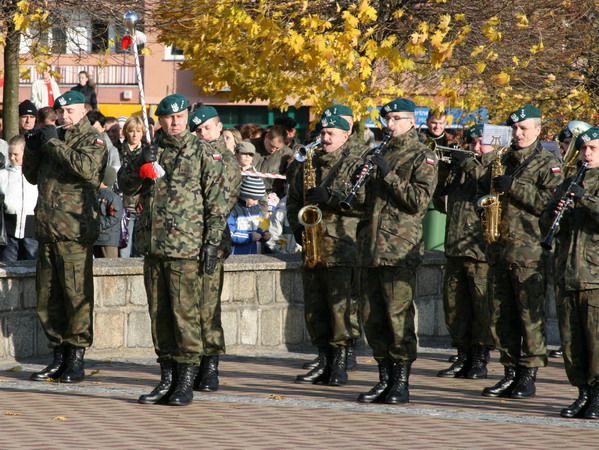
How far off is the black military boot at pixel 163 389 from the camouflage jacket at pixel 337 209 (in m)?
1.71

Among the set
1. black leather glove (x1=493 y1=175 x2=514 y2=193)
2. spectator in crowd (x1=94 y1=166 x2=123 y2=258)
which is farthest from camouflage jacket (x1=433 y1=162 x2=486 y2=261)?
spectator in crowd (x1=94 y1=166 x2=123 y2=258)

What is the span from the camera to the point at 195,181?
8.80 meters

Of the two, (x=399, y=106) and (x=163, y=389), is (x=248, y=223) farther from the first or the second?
(x=163, y=389)

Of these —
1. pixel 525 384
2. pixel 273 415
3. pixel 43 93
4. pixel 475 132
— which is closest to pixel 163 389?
pixel 273 415

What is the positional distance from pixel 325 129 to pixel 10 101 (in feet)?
27.4

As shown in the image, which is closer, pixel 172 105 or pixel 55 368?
pixel 172 105

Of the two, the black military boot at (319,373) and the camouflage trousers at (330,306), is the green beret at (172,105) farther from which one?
the black military boot at (319,373)

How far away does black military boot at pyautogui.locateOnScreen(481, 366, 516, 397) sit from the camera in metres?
9.46

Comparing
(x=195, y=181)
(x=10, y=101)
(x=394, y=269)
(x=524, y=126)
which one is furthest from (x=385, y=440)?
(x=10, y=101)

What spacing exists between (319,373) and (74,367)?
6.31 feet

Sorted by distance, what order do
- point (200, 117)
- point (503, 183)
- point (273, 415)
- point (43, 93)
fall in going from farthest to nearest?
point (43, 93), point (200, 117), point (503, 183), point (273, 415)

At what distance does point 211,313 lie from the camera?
30.8 ft

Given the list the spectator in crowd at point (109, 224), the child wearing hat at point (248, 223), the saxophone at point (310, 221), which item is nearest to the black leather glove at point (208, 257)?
the saxophone at point (310, 221)

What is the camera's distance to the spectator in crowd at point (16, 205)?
12.3 metres
